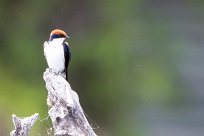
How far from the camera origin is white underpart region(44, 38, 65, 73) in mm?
3322

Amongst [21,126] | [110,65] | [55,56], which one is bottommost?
[21,126]

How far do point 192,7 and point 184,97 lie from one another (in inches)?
29.4

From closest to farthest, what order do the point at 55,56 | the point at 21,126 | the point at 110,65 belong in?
the point at 21,126 < the point at 55,56 < the point at 110,65

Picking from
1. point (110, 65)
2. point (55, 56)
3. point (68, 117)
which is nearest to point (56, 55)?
point (55, 56)

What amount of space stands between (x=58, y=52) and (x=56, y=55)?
14 mm

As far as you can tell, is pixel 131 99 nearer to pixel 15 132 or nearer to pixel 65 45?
pixel 65 45

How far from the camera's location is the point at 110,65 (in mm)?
6363

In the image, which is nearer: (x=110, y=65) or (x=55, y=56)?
(x=55, y=56)

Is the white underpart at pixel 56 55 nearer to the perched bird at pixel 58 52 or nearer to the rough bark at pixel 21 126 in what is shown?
the perched bird at pixel 58 52

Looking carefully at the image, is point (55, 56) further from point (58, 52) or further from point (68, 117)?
point (68, 117)

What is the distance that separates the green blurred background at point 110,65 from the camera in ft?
20.4

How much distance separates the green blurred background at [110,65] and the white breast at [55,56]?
2660 millimetres

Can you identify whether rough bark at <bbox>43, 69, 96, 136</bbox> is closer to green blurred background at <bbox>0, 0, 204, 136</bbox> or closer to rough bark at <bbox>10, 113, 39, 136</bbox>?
rough bark at <bbox>10, 113, 39, 136</bbox>

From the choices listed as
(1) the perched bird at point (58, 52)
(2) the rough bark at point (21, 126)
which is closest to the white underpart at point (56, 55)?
(1) the perched bird at point (58, 52)
